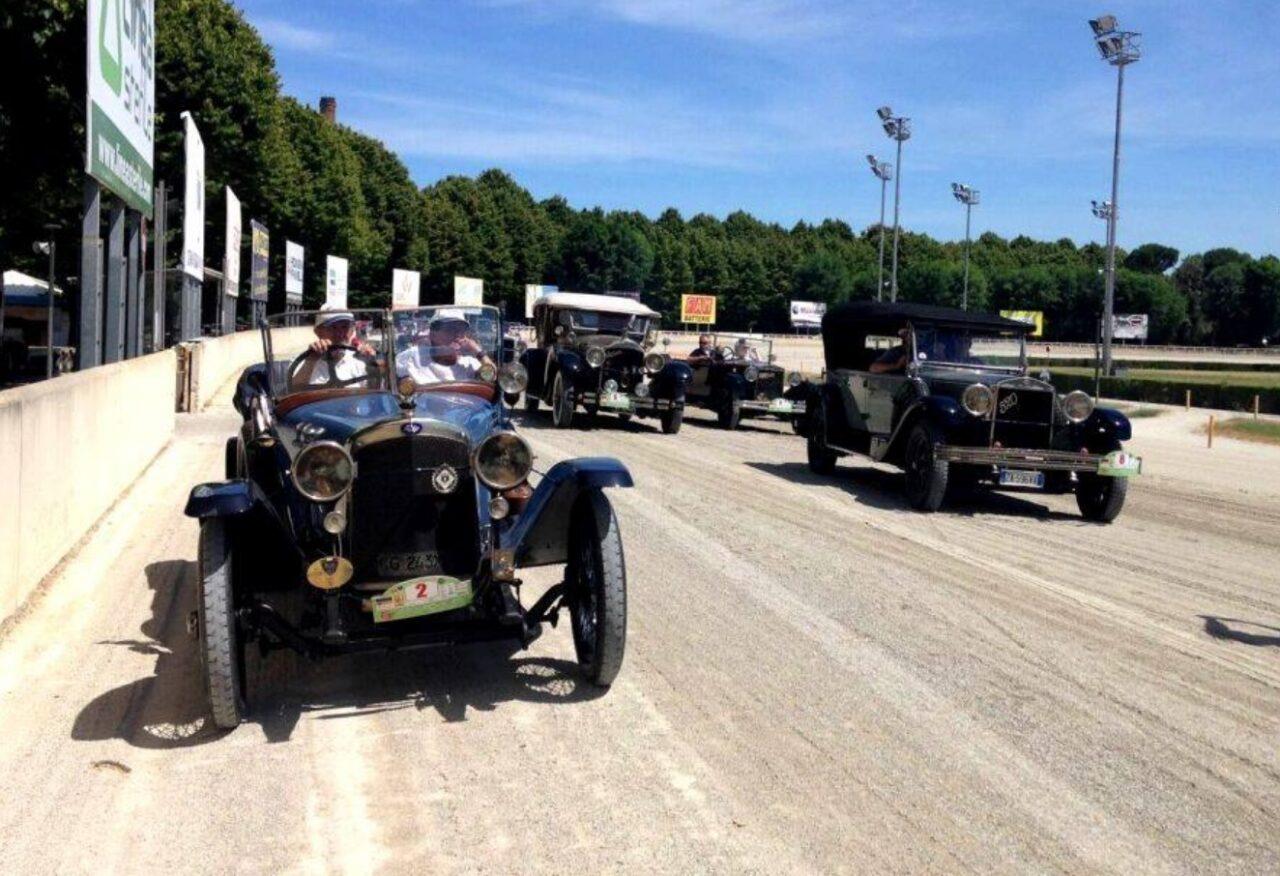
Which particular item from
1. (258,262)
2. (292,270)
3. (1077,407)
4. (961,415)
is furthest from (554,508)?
(292,270)

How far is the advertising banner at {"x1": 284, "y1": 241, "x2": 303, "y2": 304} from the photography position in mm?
49562

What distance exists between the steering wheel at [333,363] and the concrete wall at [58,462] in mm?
1553

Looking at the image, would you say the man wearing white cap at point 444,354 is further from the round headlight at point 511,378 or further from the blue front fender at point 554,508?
the blue front fender at point 554,508

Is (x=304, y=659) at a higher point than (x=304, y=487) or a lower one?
lower

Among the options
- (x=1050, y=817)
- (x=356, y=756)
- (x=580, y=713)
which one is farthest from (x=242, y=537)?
(x=1050, y=817)

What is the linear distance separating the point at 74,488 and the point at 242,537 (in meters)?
4.06

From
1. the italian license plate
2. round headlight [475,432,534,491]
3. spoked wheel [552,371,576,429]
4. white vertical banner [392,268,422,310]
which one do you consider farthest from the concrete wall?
white vertical banner [392,268,422,310]

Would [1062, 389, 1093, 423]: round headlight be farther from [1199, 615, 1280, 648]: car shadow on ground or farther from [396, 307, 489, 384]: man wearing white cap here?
[396, 307, 489, 384]: man wearing white cap

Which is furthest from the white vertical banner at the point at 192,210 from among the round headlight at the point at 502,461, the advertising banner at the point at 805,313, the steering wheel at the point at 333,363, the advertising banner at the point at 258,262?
the advertising banner at the point at 805,313

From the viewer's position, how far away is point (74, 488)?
9070 mm

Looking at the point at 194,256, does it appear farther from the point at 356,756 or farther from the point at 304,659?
the point at 356,756

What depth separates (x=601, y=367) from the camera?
1958cm

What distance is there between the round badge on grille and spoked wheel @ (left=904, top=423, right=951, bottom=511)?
7.30m

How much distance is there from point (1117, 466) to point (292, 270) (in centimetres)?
4333
